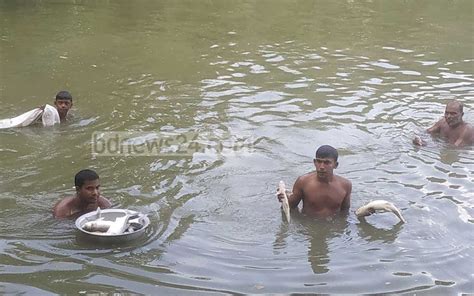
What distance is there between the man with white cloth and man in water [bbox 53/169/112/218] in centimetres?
329

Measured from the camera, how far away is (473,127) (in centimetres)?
947

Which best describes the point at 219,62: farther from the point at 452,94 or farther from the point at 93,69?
the point at 452,94

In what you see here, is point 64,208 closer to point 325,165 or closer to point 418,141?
point 325,165

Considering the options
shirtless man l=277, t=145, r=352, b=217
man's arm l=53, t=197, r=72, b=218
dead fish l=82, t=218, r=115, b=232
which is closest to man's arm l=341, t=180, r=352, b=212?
shirtless man l=277, t=145, r=352, b=217

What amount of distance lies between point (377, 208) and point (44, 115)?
18.1 ft

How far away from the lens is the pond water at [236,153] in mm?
5941

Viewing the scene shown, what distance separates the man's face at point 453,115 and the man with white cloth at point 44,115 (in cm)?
569

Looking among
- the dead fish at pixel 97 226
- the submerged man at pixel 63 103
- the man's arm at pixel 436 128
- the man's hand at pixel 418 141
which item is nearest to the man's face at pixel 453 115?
the man's arm at pixel 436 128

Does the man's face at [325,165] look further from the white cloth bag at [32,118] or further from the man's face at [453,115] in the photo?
the white cloth bag at [32,118]

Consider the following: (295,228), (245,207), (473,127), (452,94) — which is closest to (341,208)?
(295,228)

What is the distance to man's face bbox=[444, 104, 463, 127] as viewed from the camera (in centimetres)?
941

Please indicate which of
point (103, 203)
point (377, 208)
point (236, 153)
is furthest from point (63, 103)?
point (377, 208)

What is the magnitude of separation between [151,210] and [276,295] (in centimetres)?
220

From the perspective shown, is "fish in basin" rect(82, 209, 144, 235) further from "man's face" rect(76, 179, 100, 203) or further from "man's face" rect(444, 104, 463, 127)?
"man's face" rect(444, 104, 463, 127)
